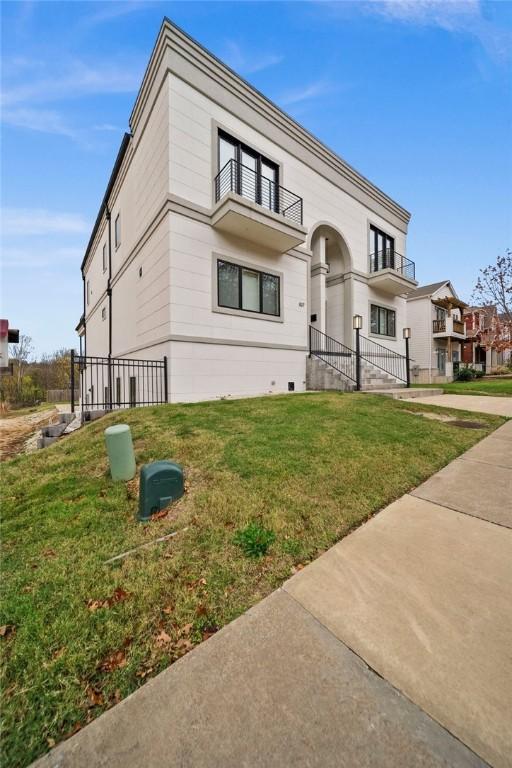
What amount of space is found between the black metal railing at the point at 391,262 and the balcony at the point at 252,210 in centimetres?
695

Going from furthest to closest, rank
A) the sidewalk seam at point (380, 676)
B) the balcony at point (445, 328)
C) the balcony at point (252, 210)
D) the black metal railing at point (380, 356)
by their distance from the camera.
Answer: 1. the balcony at point (445, 328)
2. the black metal railing at point (380, 356)
3. the balcony at point (252, 210)
4. the sidewalk seam at point (380, 676)

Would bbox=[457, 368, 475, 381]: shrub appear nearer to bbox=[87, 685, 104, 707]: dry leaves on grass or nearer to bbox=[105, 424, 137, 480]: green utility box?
bbox=[105, 424, 137, 480]: green utility box

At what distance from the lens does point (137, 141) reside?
11.4m

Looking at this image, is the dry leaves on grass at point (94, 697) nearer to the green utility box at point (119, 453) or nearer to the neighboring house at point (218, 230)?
the green utility box at point (119, 453)

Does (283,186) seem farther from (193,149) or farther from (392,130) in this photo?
(392,130)

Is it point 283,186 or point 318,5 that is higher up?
point 318,5

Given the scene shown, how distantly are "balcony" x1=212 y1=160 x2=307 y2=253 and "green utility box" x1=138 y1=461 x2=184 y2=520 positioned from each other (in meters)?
8.27

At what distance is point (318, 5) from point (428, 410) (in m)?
10.7

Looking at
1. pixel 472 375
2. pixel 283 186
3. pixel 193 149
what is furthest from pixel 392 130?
pixel 472 375

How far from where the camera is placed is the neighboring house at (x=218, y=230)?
29.8 ft

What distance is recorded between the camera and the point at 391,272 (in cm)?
1516

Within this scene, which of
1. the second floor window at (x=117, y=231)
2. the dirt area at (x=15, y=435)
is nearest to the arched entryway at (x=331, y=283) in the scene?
the second floor window at (x=117, y=231)

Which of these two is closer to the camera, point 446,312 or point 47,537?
point 47,537

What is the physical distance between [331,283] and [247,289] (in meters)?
6.69
